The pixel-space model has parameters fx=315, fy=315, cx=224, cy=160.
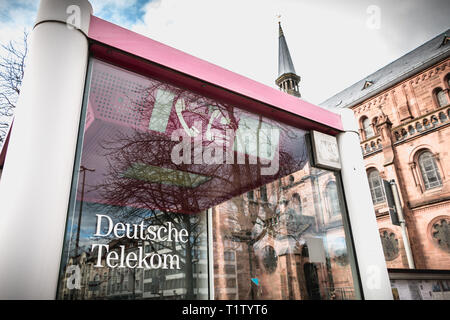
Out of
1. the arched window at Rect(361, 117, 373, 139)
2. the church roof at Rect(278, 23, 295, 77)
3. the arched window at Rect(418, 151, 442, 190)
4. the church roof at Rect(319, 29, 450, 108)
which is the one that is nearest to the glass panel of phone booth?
the arched window at Rect(418, 151, 442, 190)

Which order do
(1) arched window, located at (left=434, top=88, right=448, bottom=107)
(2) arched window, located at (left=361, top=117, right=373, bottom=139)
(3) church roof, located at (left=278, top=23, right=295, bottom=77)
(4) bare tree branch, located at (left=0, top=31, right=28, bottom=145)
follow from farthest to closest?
(3) church roof, located at (left=278, top=23, right=295, bottom=77), (2) arched window, located at (left=361, top=117, right=373, bottom=139), (1) arched window, located at (left=434, top=88, right=448, bottom=107), (4) bare tree branch, located at (left=0, top=31, right=28, bottom=145)

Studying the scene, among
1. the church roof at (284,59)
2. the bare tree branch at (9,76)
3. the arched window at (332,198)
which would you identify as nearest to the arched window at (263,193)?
the arched window at (332,198)

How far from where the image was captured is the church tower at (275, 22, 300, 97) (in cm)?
3575

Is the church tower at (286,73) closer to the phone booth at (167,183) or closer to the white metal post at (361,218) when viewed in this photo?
the white metal post at (361,218)

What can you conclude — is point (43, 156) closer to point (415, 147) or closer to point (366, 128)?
point (415, 147)

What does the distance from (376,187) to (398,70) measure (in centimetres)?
1116

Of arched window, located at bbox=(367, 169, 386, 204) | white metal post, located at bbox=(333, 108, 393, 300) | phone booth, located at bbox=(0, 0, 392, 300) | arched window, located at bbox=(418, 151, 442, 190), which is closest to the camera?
phone booth, located at bbox=(0, 0, 392, 300)

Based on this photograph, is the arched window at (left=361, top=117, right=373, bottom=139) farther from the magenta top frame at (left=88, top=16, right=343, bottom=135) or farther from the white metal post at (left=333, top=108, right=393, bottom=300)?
the magenta top frame at (left=88, top=16, right=343, bottom=135)

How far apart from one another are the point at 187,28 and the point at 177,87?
218 centimetres

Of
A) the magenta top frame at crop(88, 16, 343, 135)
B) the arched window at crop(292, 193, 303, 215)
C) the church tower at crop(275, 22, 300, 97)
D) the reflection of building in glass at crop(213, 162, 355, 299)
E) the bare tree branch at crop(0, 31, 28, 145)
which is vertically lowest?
the reflection of building in glass at crop(213, 162, 355, 299)

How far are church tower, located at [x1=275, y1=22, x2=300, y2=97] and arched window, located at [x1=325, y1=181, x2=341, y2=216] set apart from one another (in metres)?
32.7

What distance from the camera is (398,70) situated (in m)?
26.2
